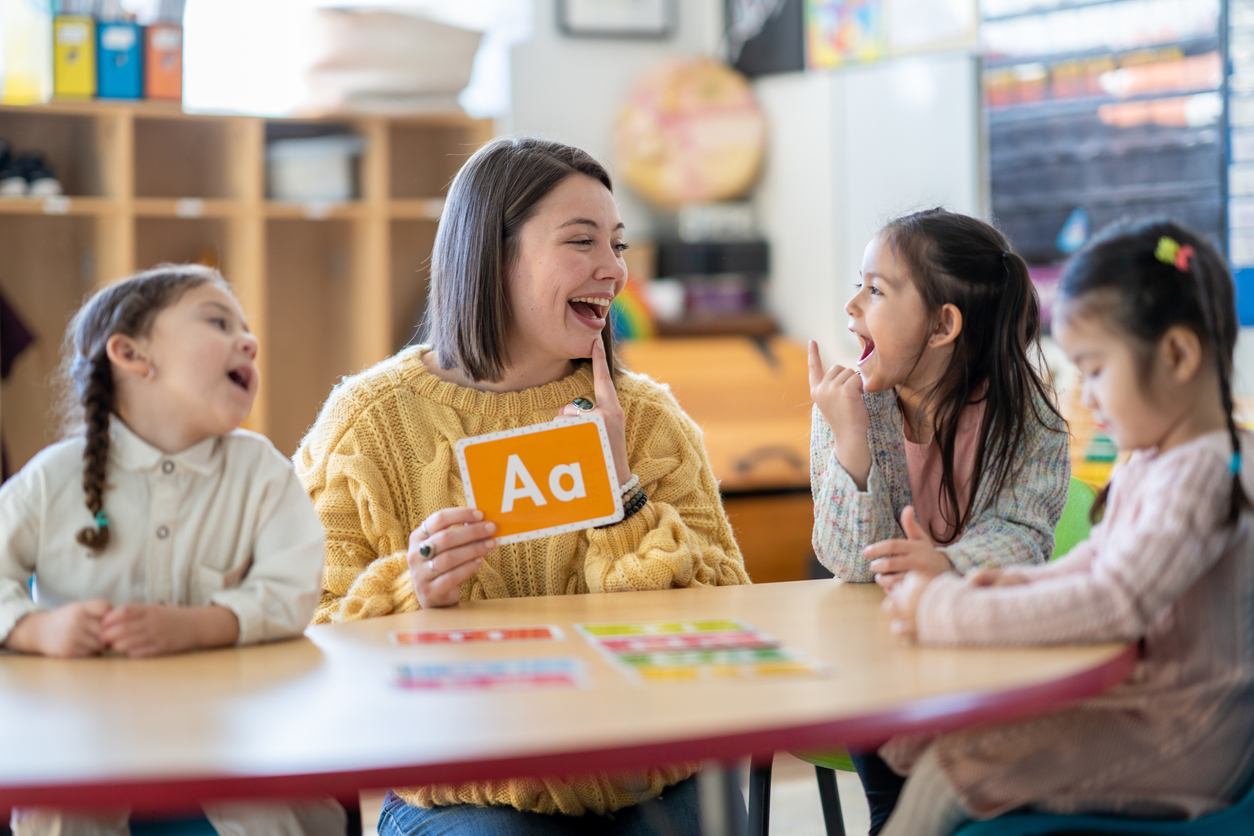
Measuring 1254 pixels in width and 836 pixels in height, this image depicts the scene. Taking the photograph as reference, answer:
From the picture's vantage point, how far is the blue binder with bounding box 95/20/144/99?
365 cm

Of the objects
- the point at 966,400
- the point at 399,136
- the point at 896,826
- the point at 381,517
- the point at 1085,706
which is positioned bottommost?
the point at 896,826

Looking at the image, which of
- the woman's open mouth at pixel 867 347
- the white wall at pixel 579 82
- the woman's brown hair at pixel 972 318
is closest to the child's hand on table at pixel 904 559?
the woman's brown hair at pixel 972 318

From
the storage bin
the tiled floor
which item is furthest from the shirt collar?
the storage bin

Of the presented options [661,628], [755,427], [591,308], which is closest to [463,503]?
[591,308]

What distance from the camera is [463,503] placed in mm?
1567

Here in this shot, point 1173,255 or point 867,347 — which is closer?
point 1173,255

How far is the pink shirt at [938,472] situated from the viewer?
1500 millimetres

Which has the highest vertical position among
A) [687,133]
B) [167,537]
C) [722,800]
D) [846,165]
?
[687,133]

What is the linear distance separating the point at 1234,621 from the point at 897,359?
54cm

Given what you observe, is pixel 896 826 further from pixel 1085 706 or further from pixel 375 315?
pixel 375 315

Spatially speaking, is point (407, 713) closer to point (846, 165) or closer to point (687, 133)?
point (846, 165)

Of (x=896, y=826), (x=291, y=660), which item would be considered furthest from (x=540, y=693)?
(x=896, y=826)

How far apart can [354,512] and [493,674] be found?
1.85ft

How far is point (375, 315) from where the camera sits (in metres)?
4.11
